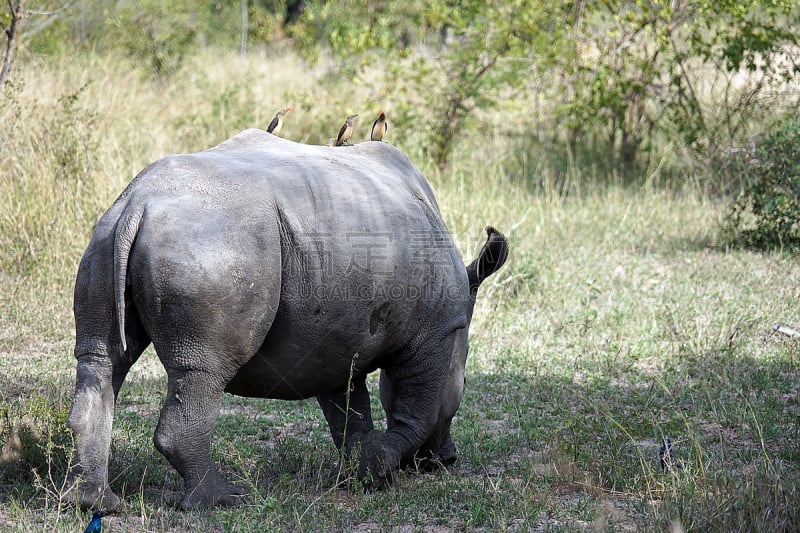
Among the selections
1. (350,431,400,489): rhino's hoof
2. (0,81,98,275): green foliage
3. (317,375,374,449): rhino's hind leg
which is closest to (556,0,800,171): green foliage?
(0,81,98,275): green foliage

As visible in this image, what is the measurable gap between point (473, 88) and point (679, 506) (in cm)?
874

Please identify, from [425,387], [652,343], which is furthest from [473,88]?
[425,387]

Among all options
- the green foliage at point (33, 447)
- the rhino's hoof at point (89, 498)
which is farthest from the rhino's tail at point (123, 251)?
the green foliage at point (33, 447)

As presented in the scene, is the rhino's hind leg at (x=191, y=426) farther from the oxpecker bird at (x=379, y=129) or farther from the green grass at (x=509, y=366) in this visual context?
the oxpecker bird at (x=379, y=129)

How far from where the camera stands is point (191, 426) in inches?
143

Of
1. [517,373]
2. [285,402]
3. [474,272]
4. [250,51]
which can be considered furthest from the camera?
[250,51]

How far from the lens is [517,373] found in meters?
6.22

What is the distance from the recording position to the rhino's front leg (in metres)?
3.62

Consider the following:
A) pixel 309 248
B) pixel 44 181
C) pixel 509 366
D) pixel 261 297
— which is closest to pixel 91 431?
pixel 261 297

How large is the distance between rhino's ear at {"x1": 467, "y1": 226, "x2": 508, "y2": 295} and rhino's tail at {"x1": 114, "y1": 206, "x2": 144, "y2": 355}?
1.74 metres

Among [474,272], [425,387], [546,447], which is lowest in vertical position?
[546,447]

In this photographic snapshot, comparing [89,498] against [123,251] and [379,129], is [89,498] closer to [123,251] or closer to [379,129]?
[123,251]

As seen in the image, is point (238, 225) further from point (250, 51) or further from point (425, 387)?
point (250, 51)

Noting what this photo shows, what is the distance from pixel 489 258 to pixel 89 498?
219 cm
